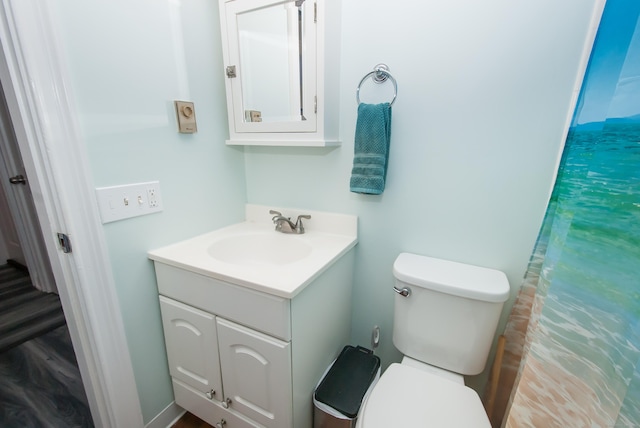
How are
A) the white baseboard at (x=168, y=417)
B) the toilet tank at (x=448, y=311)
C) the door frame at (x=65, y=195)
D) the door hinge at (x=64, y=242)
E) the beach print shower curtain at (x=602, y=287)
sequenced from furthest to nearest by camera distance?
the white baseboard at (x=168, y=417), the toilet tank at (x=448, y=311), the door hinge at (x=64, y=242), the door frame at (x=65, y=195), the beach print shower curtain at (x=602, y=287)

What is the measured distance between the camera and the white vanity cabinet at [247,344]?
87cm

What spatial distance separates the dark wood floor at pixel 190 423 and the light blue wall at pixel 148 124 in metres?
0.13

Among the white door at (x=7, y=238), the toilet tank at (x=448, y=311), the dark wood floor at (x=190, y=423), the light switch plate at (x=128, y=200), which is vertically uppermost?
the light switch plate at (x=128, y=200)

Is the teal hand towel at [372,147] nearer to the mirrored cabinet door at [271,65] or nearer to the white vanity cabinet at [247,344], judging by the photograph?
the mirrored cabinet door at [271,65]

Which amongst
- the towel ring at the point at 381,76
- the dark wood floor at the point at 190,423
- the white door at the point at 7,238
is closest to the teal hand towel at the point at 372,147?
the towel ring at the point at 381,76

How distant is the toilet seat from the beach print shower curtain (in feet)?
0.98

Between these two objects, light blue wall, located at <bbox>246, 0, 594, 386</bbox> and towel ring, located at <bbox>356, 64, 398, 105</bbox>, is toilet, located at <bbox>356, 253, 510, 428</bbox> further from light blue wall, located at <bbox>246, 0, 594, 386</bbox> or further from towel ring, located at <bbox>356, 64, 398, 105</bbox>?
towel ring, located at <bbox>356, 64, 398, 105</bbox>

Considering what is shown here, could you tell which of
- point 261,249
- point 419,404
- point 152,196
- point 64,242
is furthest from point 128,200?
point 419,404

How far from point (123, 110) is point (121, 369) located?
0.95 metres

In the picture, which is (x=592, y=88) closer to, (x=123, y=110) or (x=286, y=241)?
(x=286, y=241)

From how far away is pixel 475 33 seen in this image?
91 cm

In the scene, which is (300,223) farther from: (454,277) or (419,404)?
(419,404)

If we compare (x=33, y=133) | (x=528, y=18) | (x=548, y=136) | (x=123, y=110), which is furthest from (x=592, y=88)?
(x=33, y=133)

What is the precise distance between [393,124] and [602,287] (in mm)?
826
